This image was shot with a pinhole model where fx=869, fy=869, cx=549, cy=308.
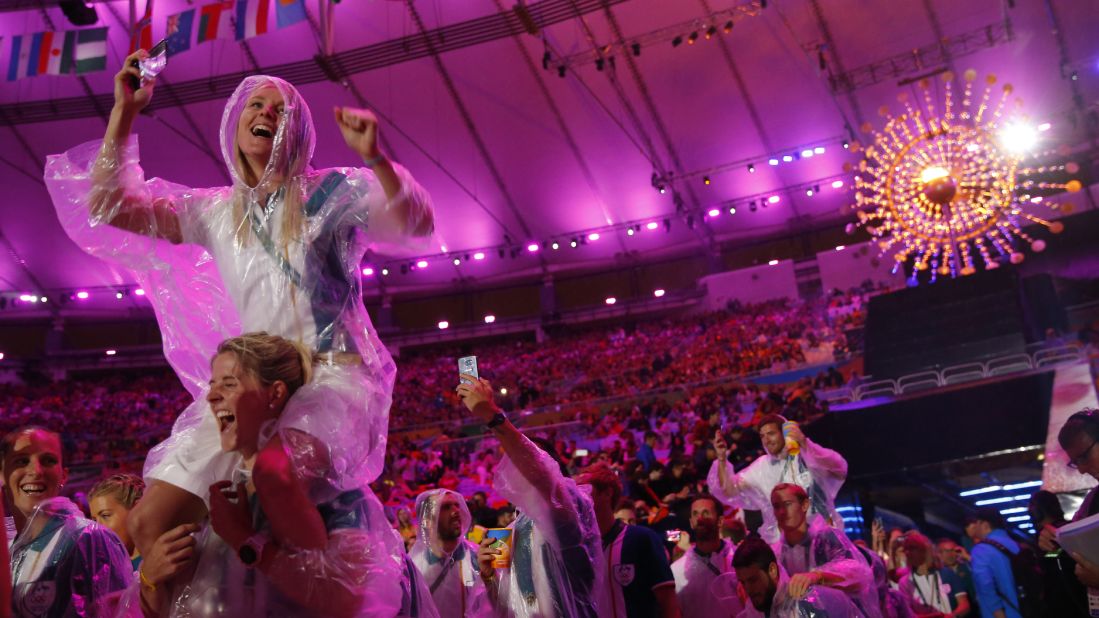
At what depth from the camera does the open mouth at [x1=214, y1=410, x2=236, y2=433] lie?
1.75 m

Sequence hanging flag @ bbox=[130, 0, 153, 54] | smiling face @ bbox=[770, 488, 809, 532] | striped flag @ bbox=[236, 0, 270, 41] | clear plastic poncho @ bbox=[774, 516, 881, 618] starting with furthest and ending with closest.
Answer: striped flag @ bbox=[236, 0, 270, 41] < hanging flag @ bbox=[130, 0, 153, 54] < smiling face @ bbox=[770, 488, 809, 532] < clear plastic poncho @ bbox=[774, 516, 881, 618]

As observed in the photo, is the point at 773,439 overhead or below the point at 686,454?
below

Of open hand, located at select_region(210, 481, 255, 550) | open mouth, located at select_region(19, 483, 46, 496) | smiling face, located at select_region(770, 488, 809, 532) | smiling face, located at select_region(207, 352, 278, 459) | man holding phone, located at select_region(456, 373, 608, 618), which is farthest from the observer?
smiling face, located at select_region(770, 488, 809, 532)

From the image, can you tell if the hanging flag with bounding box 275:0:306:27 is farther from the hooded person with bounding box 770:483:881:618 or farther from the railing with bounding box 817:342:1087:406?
the hooded person with bounding box 770:483:881:618

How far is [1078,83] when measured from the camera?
1972 centimetres

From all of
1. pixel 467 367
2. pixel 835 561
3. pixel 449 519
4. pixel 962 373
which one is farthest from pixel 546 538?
pixel 962 373

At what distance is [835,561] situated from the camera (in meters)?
3.53

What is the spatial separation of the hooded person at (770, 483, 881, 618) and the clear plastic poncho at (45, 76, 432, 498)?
214 centimetres

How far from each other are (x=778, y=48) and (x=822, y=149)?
315cm

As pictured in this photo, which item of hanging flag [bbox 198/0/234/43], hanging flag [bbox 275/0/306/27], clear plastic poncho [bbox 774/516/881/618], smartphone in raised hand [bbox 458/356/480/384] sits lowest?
clear plastic poncho [bbox 774/516/881/618]

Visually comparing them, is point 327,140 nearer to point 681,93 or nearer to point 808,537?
point 681,93

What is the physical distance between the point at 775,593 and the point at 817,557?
0.30 m

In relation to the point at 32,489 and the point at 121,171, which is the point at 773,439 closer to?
the point at 32,489

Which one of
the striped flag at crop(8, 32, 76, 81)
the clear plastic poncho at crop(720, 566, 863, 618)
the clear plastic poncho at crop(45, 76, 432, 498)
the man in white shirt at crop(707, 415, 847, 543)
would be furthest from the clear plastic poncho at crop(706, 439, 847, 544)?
the striped flag at crop(8, 32, 76, 81)
